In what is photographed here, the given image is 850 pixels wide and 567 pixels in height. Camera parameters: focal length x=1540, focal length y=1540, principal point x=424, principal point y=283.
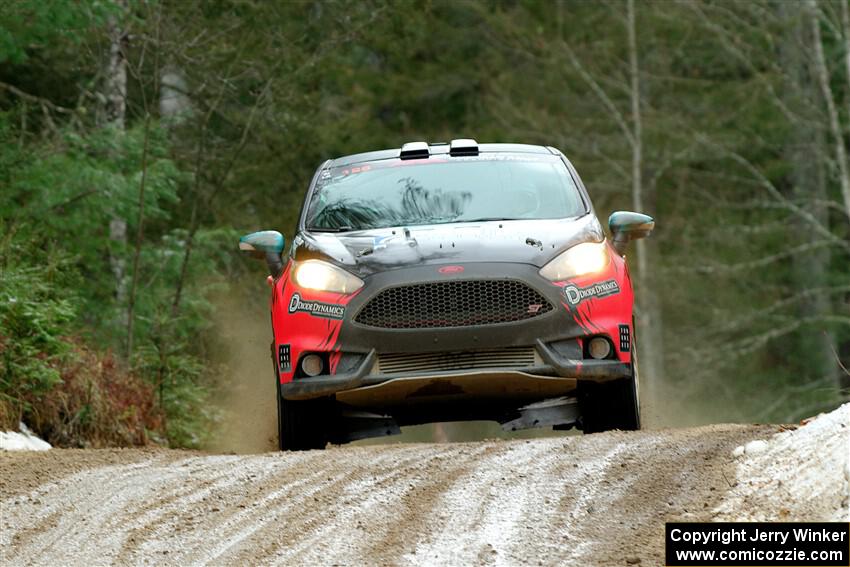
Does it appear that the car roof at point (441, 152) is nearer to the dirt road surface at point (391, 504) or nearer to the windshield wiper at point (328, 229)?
the windshield wiper at point (328, 229)

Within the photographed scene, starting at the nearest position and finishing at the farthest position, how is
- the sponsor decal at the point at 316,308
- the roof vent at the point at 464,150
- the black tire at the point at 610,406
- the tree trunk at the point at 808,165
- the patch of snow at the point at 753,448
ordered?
the patch of snow at the point at 753,448, the sponsor decal at the point at 316,308, the black tire at the point at 610,406, the roof vent at the point at 464,150, the tree trunk at the point at 808,165

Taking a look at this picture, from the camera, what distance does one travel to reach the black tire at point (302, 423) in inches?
390

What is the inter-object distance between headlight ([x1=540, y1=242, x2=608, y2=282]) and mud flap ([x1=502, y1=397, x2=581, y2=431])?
935mm

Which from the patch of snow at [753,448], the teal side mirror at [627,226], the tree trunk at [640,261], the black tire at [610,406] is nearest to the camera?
the patch of snow at [753,448]

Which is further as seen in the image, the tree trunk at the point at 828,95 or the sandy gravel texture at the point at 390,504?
the tree trunk at the point at 828,95

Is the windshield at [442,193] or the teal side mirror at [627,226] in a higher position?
the windshield at [442,193]

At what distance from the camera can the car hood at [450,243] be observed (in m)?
9.47

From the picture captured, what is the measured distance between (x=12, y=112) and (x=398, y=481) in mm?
9815

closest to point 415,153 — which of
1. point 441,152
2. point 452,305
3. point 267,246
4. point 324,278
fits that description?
point 441,152

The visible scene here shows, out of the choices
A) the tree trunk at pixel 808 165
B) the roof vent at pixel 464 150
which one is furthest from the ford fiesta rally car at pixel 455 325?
the tree trunk at pixel 808 165

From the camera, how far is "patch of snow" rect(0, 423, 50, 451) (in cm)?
1107

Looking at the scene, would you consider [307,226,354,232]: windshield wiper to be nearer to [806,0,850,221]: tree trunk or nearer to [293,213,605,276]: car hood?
[293,213,605,276]: car hood

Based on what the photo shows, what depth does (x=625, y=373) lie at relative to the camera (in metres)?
9.59

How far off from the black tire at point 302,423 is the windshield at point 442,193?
1300 mm
